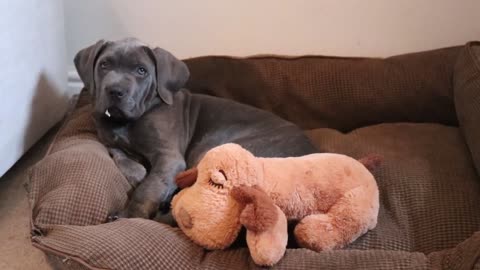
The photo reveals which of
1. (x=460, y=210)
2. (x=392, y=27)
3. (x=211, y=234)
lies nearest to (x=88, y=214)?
(x=211, y=234)

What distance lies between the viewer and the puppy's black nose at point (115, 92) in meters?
1.68

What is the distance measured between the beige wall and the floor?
627 millimetres

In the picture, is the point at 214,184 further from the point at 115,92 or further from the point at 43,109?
the point at 43,109

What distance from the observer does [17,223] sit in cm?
186

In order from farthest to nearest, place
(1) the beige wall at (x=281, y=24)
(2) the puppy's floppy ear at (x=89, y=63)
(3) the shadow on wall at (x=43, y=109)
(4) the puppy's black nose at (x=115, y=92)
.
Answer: (1) the beige wall at (x=281, y=24) < (3) the shadow on wall at (x=43, y=109) < (2) the puppy's floppy ear at (x=89, y=63) < (4) the puppy's black nose at (x=115, y=92)

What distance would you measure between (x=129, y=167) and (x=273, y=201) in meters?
0.61

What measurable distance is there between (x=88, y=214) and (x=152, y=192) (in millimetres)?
229

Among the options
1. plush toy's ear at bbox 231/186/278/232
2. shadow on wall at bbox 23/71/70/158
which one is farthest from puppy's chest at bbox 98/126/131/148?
plush toy's ear at bbox 231/186/278/232

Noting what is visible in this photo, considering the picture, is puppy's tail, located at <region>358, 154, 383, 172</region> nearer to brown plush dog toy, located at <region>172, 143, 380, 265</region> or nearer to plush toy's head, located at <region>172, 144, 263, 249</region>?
brown plush dog toy, located at <region>172, 143, 380, 265</region>

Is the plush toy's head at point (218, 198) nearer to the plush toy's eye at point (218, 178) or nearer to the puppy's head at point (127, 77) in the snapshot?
the plush toy's eye at point (218, 178)

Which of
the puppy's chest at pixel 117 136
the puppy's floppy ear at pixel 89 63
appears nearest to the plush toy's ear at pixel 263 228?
the puppy's chest at pixel 117 136

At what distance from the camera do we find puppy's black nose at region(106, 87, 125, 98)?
168cm

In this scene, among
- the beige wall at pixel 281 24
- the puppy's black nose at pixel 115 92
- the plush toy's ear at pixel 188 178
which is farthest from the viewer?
the beige wall at pixel 281 24

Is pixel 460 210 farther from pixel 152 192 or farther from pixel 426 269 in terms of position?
pixel 152 192
